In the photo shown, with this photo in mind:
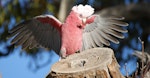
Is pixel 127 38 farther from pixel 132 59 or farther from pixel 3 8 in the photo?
pixel 3 8

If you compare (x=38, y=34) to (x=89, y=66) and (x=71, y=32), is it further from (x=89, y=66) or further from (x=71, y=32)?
(x=89, y=66)

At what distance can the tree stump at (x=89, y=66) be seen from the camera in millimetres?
1822

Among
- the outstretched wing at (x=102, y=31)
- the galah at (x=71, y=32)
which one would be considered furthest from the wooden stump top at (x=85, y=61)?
the outstretched wing at (x=102, y=31)

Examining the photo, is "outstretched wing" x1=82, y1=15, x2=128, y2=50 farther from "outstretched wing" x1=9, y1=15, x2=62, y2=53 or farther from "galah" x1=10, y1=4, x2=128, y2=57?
"outstretched wing" x1=9, y1=15, x2=62, y2=53

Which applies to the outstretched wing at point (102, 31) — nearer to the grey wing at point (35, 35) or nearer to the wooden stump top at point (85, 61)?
the grey wing at point (35, 35)

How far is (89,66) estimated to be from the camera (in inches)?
73.1

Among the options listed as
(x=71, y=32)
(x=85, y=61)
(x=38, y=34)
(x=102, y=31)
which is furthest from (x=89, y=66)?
(x=38, y=34)

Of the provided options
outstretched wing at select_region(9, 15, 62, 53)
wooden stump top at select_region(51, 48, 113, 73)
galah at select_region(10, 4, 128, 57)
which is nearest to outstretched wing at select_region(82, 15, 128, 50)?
galah at select_region(10, 4, 128, 57)

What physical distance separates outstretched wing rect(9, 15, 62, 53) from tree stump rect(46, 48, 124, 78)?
2.03 feet

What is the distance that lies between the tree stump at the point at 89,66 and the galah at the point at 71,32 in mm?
360

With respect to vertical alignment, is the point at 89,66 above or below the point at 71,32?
below

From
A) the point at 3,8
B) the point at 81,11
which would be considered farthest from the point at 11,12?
the point at 81,11

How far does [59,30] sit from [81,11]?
0.76 feet

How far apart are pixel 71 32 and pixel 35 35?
456mm
